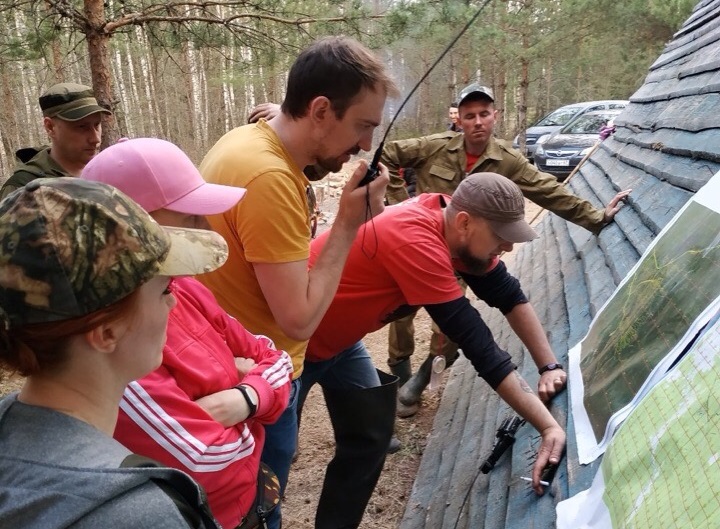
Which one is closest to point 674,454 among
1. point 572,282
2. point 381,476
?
point 572,282

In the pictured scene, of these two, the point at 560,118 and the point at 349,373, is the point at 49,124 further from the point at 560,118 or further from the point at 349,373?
the point at 560,118

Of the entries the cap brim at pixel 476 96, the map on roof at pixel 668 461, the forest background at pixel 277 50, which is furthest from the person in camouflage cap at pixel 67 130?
the map on roof at pixel 668 461

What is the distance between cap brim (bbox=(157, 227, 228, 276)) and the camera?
3.52ft

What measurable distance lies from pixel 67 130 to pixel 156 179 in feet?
9.25

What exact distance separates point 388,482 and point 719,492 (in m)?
3.26

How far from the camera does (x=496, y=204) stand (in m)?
2.38

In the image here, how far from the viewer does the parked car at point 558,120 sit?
17.0m

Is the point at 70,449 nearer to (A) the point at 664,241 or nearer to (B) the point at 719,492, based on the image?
(B) the point at 719,492

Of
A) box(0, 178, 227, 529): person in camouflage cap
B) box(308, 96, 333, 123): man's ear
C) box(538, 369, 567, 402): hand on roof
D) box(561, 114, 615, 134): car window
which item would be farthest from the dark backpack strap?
box(561, 114, 615, 134): car window

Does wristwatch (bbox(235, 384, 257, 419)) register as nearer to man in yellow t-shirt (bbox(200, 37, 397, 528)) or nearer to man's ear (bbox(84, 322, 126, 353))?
man in yellow t-shirt (bbox(200, 37, 397, 528))

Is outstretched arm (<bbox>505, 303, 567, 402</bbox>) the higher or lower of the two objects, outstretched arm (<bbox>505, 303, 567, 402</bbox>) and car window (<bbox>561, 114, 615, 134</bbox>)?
the higher

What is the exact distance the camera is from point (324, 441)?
4.86 metres

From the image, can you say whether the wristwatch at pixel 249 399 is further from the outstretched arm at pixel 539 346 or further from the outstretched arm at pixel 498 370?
the outstretched arm at pixel 539 346

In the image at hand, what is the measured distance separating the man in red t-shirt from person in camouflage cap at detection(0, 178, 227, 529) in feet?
3.76
